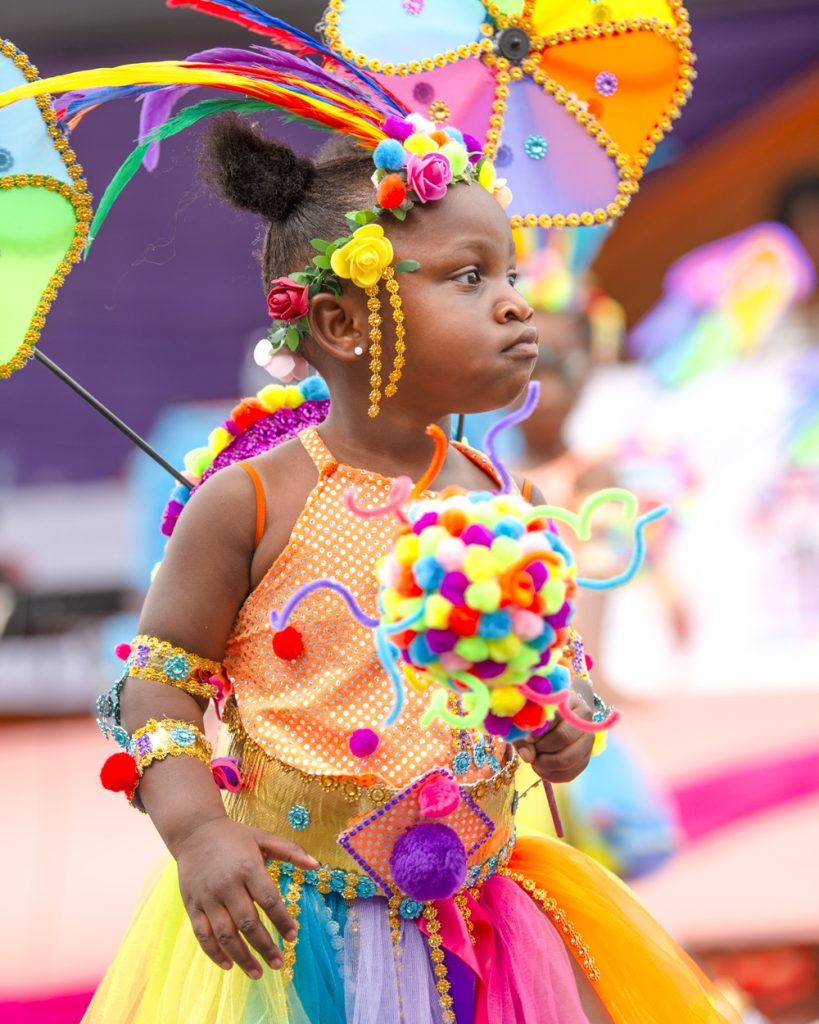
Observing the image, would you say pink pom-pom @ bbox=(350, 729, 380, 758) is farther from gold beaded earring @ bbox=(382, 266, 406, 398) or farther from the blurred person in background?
the blurred person in background

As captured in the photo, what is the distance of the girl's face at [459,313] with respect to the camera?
1.52 m

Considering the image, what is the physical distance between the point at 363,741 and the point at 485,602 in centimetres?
Result: 34

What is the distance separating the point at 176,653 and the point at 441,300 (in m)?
0.44

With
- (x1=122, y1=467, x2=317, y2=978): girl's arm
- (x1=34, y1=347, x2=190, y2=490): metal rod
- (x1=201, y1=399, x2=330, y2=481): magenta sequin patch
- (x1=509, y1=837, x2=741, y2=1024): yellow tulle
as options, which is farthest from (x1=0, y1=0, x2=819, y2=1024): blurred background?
(x1=122, y1=467, x2=317, y2=978): girl's arm

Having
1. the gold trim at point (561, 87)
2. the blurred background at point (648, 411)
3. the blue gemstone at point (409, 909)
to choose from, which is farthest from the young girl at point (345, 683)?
the blurred background at point (648, 411)

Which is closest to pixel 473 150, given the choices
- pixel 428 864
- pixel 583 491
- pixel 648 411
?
pixel 428 864

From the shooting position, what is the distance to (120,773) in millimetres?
1490

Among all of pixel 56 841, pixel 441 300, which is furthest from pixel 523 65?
pixel 56 841

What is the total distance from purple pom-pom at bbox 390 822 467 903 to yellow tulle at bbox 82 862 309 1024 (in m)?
0.17

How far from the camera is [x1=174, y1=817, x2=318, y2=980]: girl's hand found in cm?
138

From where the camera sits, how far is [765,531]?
5.86 metres

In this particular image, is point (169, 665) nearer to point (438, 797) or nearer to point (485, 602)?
point (438, 797)

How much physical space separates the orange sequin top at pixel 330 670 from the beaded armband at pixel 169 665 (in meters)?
0.05

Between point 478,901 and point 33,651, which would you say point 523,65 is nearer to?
point 478,901
